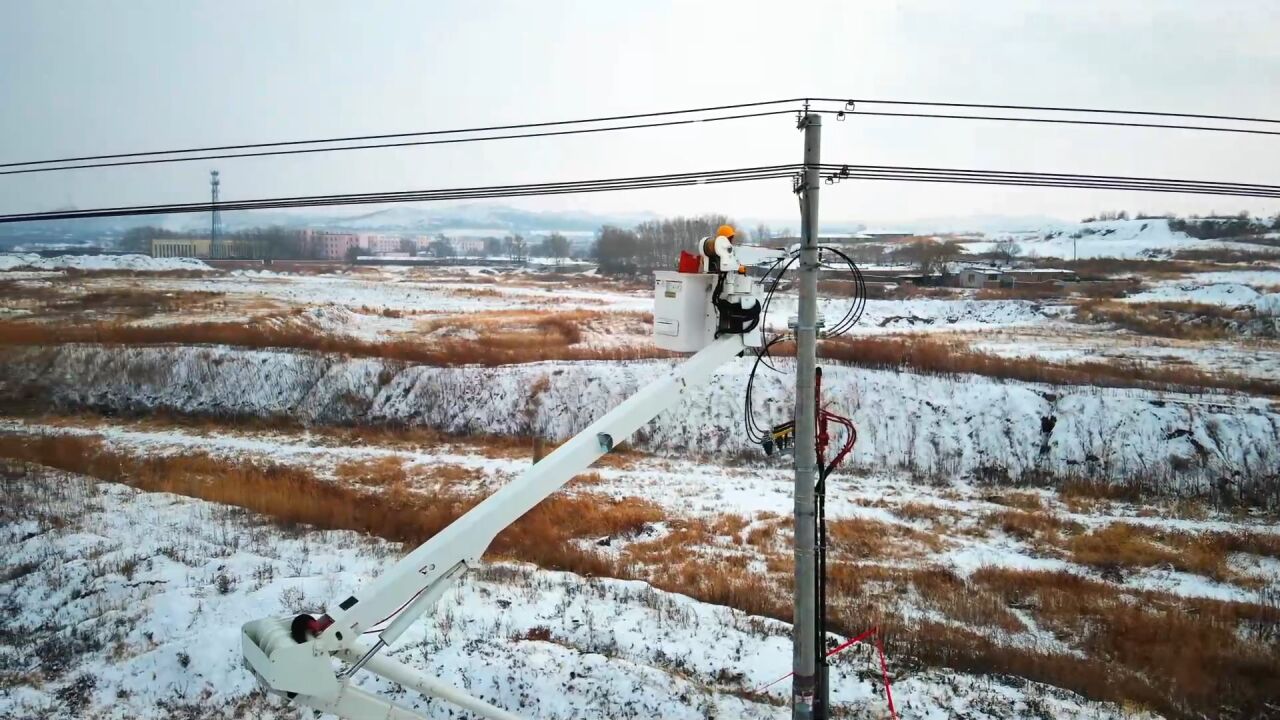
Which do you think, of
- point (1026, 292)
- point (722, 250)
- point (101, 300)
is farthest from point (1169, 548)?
point (101, 300)

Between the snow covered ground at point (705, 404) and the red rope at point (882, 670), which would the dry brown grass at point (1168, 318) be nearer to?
the snow covered ground at point (705, 404)

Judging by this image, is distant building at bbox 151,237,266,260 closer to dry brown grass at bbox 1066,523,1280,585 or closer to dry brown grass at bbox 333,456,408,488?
dry brown grass at bbox 333,456,408,488

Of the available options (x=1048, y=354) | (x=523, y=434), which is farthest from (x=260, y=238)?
(x=1048, y=354)

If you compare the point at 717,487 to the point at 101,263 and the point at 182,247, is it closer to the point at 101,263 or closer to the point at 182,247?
the point at 101,263

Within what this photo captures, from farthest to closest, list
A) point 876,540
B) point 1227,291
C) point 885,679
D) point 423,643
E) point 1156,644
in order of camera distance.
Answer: point 1227,291 → point 876,540 → point 1156,644 → point 423,643 → point 885,679

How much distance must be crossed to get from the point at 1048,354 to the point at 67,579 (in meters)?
26.8

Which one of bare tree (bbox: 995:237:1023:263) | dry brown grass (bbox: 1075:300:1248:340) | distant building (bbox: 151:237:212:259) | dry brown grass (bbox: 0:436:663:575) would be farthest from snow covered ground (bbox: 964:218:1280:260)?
distant building (bbox: 151:237:212:259)

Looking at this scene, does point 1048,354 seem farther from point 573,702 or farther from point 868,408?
point 573,702

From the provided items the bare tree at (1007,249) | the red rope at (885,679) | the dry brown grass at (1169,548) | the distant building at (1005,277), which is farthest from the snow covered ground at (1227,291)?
the red rope at (885,679)

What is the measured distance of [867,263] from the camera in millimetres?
39500

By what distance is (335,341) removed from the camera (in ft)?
90.6

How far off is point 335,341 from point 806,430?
24545 millimetres

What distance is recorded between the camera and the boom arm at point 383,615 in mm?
5211

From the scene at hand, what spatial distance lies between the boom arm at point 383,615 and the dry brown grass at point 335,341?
19.6 m
